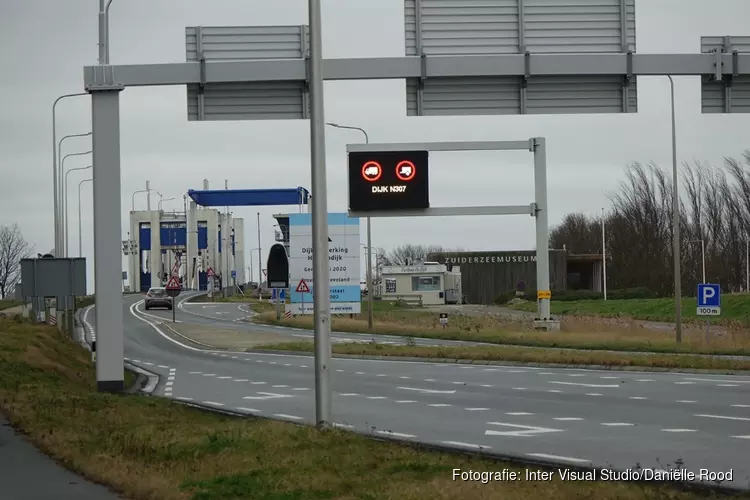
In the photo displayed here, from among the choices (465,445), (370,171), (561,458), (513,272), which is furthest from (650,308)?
(561,458)

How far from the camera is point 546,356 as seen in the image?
109 feet

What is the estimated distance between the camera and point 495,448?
13961mm

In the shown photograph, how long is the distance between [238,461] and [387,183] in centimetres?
2321

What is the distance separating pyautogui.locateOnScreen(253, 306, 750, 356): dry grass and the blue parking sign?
1462mm

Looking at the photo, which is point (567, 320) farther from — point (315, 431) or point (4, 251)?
point (4, 251)

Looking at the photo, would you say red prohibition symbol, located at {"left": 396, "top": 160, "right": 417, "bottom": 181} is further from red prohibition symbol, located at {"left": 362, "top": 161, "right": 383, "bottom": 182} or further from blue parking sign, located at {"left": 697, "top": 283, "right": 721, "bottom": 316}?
blue parking sign, located at {"left": 697, "top": 283, "right": 721, "bottom": 316}

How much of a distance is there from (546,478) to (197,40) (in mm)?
13631

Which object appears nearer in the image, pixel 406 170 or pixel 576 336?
pixel 406 170

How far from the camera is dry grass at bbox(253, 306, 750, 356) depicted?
1449 inches

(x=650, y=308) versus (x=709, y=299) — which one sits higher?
(x=709, y=299)

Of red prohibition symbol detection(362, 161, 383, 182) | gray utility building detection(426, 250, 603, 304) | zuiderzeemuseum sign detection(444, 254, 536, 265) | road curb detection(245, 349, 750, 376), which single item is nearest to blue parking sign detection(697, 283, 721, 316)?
road curb detection(245, 349, 750, 376)

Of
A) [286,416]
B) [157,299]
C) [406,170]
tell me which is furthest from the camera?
[157,299]

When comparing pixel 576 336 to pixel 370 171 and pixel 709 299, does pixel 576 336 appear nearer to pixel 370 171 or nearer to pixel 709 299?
pixel 709 299

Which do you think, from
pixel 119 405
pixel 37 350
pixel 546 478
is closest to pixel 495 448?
pixel 546 478
